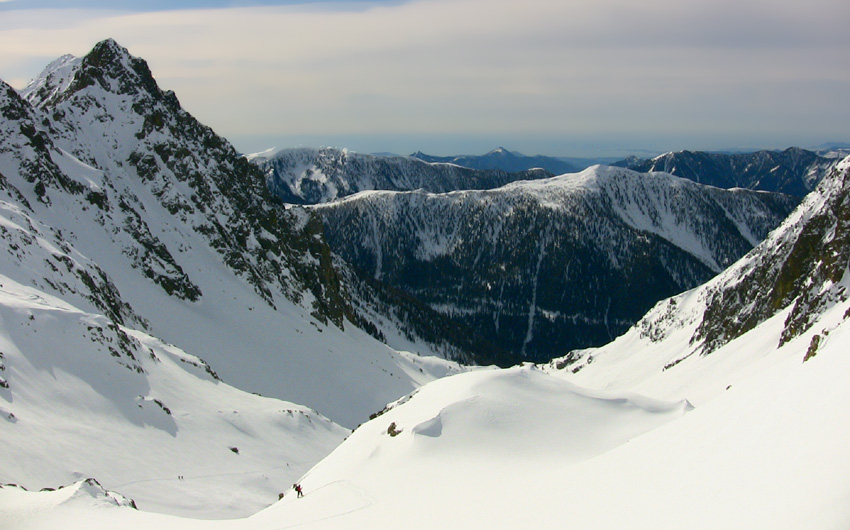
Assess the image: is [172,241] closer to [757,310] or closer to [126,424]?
[126,424]

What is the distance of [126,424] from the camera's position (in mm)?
33812

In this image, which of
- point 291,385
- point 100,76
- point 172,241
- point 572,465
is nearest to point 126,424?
point 572,465

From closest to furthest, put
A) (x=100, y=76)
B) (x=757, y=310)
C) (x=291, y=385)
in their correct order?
1. (x=291, y=385)
2. (x=757, y=310)
3. (x=100, y=76)

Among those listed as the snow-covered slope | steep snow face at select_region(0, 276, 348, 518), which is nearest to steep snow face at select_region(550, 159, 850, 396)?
steep snow face at select_region(0, 276, 348, 518)

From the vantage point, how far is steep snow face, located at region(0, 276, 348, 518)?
26.9m

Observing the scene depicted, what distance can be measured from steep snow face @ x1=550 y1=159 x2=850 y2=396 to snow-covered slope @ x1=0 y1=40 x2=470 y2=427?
33.8 m

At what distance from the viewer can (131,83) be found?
3755 inches

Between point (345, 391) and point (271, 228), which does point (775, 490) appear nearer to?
point (345, 391)

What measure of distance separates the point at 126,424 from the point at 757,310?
66959mm

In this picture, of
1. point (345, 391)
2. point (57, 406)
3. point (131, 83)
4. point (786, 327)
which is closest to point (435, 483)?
point (57, 406)

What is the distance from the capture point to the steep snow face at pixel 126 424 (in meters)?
26.9

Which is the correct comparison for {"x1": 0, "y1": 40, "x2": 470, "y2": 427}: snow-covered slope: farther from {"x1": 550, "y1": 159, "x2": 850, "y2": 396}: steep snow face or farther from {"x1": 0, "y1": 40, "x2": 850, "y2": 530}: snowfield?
{"x1": 550, "y1": 159, "x2": 850, "y2": 396}: steep snow face

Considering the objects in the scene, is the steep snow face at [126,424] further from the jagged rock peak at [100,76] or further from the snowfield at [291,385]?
the jagged rock peak at [100,76]

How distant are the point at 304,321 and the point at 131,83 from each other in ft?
159
